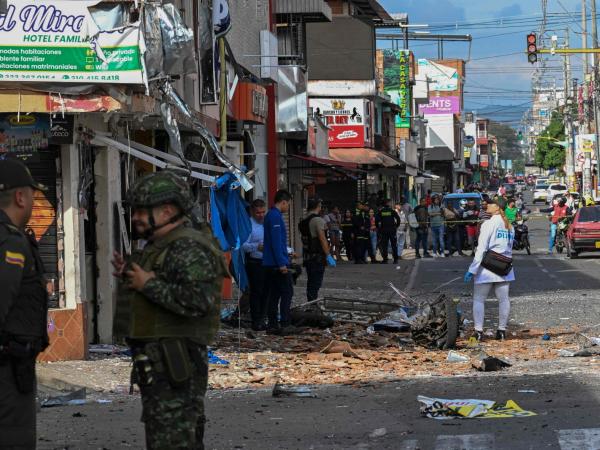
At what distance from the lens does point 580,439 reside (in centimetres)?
880

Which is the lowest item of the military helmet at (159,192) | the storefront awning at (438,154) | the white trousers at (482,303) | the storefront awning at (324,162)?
the white trousers at (482,303)

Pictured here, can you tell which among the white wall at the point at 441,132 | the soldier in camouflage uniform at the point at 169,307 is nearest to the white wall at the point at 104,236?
the soldier in camouflage uniform at the point at 169,307

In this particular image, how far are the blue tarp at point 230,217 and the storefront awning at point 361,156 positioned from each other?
30.3m

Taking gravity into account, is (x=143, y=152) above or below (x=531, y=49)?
below

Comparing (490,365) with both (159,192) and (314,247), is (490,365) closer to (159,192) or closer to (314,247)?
(314,247)

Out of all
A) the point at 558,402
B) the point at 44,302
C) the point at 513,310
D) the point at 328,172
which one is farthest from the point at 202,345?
the point at 328,172

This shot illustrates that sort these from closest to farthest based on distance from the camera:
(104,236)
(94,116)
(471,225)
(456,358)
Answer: (456,358) → (94,116) → (104,236) → (471,225)

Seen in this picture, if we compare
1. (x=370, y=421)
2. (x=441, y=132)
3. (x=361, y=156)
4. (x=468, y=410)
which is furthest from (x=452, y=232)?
(x=441, y=132)

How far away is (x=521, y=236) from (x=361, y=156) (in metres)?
11.7

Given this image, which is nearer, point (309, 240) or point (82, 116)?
point (82, 116)

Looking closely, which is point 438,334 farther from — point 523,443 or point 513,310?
point 523,443

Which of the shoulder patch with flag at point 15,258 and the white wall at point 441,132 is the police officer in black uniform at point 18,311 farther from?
the white wall at point 441,132

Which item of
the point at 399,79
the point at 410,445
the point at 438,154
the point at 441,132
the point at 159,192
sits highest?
the point at 399,79

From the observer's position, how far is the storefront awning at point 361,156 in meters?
49.0
